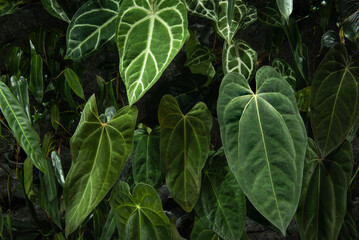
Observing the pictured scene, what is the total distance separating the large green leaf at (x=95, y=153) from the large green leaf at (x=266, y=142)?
0.72 ft

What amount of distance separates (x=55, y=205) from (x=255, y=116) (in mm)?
602

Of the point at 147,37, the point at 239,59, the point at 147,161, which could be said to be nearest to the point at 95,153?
the point at 147,161

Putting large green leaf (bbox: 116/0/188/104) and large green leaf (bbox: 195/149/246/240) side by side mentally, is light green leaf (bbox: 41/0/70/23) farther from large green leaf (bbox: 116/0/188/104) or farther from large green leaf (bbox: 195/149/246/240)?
large green leaf (bbox: 195/149/246/240)

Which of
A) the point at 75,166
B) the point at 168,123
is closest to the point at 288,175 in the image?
the point at 168,123

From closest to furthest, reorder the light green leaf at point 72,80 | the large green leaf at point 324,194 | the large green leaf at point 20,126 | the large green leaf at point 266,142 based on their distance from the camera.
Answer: the large green leaf at point 266,142, the large green leaf at point 20,126, the large green leaf at point 324,194, the light green leaf at point 72,80

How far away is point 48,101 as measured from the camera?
117 centimetres

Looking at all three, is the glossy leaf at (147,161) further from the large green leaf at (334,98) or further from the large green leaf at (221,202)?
the large green leaf at (334,98)

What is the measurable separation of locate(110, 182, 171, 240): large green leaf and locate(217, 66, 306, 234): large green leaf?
0.75 ft

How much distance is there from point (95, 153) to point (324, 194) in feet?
1.86

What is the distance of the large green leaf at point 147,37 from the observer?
69 cm

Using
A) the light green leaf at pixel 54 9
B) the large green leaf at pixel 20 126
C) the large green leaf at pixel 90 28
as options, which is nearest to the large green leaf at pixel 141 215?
the large green leaf at pixel 20 126

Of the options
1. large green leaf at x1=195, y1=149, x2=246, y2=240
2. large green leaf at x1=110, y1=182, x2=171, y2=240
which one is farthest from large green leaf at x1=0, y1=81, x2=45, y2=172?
large green leaf at x1=195, y1=149, x2=246, y2=240

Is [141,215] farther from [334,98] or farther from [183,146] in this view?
[334,98]

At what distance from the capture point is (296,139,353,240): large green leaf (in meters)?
0.90
